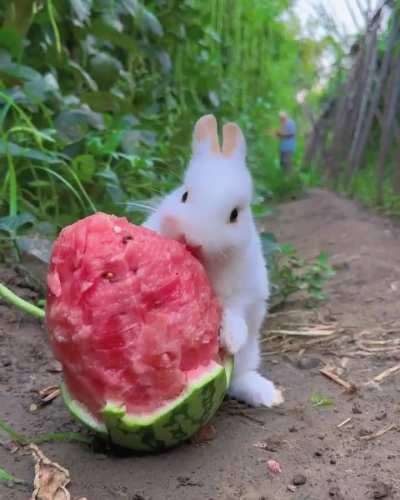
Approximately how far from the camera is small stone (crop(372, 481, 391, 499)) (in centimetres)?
115

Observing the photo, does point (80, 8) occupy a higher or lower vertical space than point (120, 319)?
higher

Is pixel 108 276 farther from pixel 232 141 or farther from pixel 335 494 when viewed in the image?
pixel 335 494

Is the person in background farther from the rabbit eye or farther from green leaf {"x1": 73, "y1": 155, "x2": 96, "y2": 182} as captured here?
the rabbit eye

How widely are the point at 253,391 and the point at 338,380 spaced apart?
286 mm

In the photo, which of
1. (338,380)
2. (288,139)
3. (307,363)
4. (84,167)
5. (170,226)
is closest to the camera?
(170,226)

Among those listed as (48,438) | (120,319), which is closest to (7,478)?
(48,438)

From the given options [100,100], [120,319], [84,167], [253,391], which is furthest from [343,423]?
[100,100]

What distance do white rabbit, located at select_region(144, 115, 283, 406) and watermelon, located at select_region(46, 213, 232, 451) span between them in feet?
0.25

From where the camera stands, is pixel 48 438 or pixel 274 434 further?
pixel 274 434

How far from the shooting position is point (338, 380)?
1691mm

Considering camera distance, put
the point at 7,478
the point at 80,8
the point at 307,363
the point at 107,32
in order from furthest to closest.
Answer: the point at 107,32 < the point at 80,8 < the point at 307,363 < the point at 7,478

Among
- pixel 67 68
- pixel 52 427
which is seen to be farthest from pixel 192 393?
pixel 67 68

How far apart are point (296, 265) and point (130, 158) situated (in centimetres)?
73

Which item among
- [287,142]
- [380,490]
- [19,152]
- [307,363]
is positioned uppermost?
[19,152]
